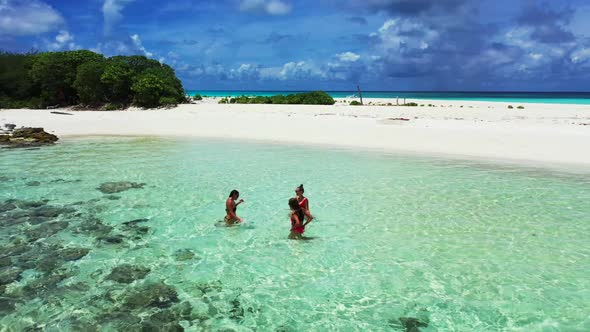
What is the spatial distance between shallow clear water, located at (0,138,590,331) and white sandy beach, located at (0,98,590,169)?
542cm

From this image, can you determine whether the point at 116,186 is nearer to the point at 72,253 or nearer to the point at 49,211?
the point at 49,211

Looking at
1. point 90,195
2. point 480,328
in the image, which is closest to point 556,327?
point 480,328

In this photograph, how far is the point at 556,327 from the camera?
6.82 meters

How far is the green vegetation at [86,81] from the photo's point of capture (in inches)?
1804

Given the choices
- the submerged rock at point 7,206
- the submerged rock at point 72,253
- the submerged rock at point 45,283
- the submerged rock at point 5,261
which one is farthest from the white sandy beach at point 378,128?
the submerged rock at point 5,261

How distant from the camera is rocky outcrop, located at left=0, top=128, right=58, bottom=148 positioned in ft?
88.3

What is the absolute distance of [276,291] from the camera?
805cm

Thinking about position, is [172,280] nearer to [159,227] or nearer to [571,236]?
[159,227]

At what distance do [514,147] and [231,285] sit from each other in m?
21.4

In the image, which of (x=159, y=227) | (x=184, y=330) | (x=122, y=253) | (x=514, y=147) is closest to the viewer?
(x=184, y=330)

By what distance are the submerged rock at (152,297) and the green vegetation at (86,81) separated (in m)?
39.6

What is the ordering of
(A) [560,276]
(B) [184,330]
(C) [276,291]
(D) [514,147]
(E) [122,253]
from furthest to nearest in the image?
(D) [514,147] < (E) [122,253] < (A) [560,276] < (C) [276,291] < (B) [184,330]

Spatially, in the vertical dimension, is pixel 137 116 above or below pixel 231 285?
above

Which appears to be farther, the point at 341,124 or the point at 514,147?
the point at 341,124
